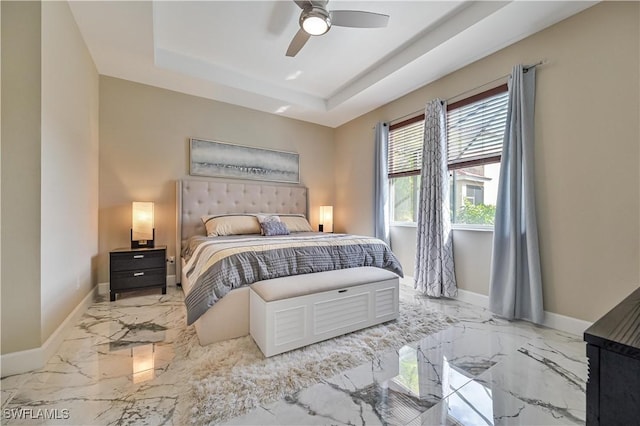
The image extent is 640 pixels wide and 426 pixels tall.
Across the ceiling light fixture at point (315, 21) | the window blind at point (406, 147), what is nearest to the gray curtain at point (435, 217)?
the window blind at point (406, 147)

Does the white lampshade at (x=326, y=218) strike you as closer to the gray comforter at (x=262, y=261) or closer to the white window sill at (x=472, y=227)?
the gray comforter at (x=262, y=261)

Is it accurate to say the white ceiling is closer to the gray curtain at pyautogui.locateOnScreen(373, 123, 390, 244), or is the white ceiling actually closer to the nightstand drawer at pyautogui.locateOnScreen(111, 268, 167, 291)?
the gray curtain at pyautogui.locateOnScreen(373, 123, 390, 244)

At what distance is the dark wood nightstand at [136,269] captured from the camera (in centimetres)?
296

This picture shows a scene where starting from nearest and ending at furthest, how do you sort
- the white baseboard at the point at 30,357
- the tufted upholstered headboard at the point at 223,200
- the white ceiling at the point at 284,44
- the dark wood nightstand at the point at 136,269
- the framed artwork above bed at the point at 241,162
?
the white baseboard at the point at 30,357
the white ceiling at the point at 284,44
the dark wood nightstand at the point at 136,269
the tufted upholstered headboard at the point at 223,200
the framed artwork above bed at the point at 241,162

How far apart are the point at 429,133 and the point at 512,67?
38.5 inches

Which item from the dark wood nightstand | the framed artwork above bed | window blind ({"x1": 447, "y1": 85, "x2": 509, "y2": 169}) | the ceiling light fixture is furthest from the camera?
the framed artwork above bed

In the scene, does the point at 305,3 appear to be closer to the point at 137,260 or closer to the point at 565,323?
the point at 137,260

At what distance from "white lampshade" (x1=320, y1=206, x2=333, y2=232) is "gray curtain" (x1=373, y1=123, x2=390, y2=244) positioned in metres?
0.97

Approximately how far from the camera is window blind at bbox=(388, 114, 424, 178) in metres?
3.65

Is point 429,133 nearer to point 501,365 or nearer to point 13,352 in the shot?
point 501,365

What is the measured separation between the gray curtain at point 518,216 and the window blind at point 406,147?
1.17 meters

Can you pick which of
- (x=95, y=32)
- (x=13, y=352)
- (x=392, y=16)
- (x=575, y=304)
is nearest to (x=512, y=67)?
(x=392, y=16)

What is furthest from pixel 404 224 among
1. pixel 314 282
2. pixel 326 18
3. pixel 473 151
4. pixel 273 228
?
pixel 326 18

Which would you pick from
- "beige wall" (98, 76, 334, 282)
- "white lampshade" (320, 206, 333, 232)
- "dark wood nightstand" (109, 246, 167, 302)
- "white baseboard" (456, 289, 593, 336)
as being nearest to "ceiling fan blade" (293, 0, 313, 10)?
"beige wall" (98, 76, 334, 282)
